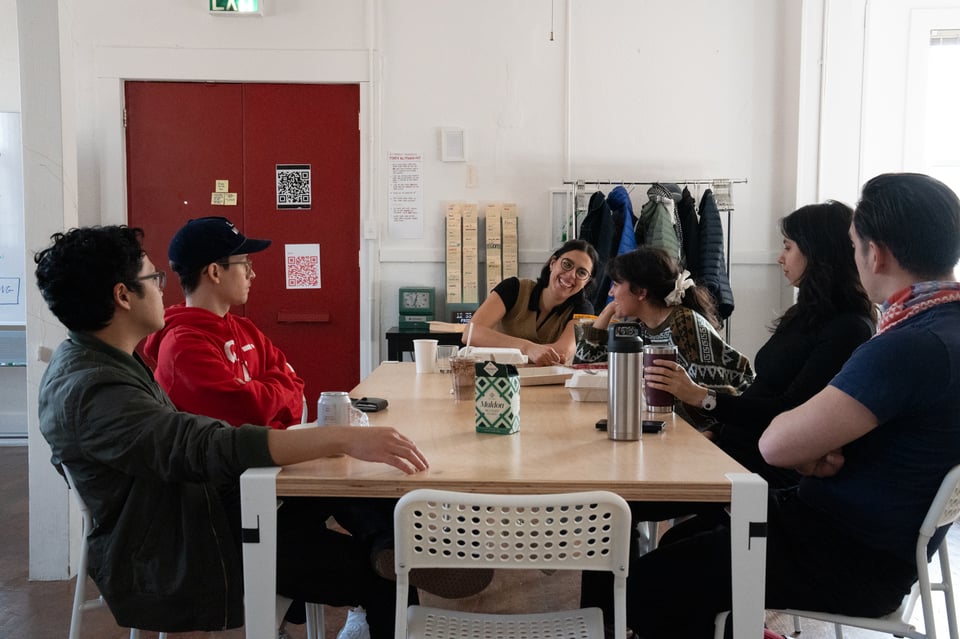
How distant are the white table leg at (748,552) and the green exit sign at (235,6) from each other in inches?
177

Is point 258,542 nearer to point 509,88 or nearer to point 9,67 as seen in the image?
point 509,88

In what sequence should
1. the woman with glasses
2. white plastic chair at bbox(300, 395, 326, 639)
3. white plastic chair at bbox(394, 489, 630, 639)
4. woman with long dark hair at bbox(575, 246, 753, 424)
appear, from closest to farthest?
white plastic chair at bbox(394, 489, 630, 639), white plastic chair at bbox(300, 395, 326, 639), woman with long dark hair at bbox(575, 246, 753, 424), the woman with glasses

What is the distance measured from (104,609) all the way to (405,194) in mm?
3091

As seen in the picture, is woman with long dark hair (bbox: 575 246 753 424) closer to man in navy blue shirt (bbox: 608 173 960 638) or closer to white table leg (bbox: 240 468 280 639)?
man in navy blue shirt (bbox: 608 173 960 638)

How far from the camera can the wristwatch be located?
86.4 inches

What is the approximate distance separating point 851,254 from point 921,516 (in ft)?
2.90

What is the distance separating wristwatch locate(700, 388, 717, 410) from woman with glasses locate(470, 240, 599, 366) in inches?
53.0

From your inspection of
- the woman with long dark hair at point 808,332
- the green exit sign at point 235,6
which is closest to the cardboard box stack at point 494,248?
the green exit sign at point 235,6

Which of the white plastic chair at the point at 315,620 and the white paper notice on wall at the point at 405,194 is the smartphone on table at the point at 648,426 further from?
the white paper notice on wall at the point at 405,194

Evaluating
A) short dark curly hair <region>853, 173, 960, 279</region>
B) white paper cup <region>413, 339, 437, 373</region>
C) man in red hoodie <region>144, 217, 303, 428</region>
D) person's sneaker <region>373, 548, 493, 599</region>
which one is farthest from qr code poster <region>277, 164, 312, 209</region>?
short dark curly hair <region>853, 173, 960, 279</region>

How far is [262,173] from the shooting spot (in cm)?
515

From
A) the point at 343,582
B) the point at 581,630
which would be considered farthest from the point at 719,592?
the point at 343,582

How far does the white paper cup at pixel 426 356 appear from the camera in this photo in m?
3.09

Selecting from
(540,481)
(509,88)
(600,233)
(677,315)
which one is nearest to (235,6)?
(509,88)
